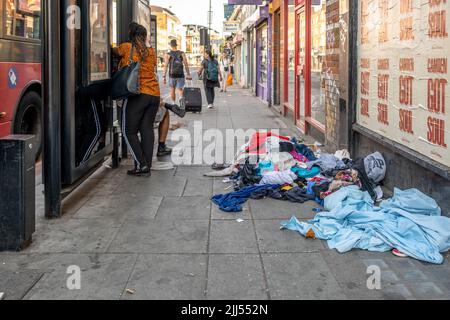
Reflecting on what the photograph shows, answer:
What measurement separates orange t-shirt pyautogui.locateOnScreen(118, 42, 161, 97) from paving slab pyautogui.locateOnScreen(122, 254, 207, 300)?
10.3 feet

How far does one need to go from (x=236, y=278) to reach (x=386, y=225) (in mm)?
1504

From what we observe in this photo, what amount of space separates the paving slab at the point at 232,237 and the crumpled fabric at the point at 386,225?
0.36 m

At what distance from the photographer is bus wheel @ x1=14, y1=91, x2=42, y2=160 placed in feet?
24.3

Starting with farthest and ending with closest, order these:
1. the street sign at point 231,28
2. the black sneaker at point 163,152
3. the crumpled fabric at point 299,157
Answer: the street sign at point 231,28
the black sneaker at point 163,152
the crumpled fabric at point 299,157

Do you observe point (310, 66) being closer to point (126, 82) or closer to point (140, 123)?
point (140, 123)

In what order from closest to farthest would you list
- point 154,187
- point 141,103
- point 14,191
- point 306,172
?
point 14,191, point 154,187, point 306,172, point 141,103

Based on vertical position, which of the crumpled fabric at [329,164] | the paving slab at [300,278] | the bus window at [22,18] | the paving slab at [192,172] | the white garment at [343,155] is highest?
the bus window at [22,18]

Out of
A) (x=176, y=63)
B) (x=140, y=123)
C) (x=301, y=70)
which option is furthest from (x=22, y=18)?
(x=176, y=63)

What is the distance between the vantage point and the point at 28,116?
808cm

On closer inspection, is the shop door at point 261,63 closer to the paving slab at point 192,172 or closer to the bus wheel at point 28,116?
the bus wheel at point 28,116

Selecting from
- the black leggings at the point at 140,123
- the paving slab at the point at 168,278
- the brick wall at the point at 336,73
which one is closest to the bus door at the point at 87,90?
the black leggings at the point at 140,123

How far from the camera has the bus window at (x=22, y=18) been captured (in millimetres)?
6961

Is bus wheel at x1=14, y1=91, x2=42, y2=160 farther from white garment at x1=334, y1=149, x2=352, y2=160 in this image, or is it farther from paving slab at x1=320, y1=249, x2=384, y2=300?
paving slab at x1=320, y1=249, x2=384, y2=300

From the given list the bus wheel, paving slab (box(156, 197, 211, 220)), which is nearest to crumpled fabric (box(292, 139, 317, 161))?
paving slab (box(156, 197, 211, 220))
